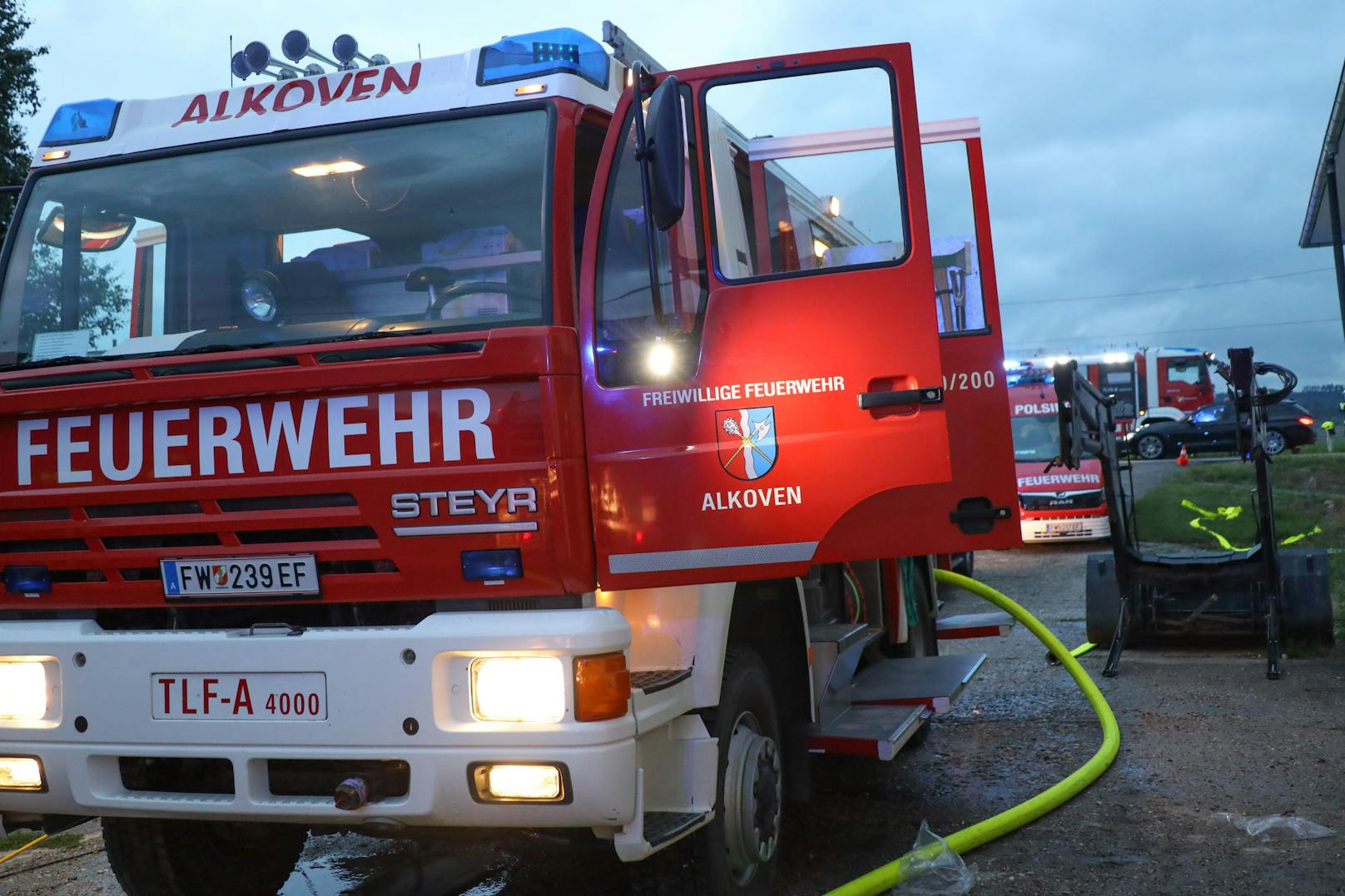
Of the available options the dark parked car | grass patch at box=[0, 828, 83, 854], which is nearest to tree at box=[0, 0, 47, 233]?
grass patch at box=[0, 828, 83, 854]

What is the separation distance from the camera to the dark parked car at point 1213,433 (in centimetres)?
3139

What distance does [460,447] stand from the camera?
3.52 m

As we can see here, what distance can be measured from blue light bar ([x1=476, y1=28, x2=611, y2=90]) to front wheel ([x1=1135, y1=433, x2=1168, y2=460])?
33.4m

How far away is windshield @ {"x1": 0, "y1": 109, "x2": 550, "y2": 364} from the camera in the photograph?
3.74m

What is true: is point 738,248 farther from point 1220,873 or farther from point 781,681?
point 1220,873

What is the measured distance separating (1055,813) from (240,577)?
364cm

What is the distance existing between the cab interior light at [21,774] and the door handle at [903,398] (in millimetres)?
2687

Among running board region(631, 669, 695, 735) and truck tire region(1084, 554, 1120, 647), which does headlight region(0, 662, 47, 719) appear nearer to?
running board region(631, 669, 695, 735)

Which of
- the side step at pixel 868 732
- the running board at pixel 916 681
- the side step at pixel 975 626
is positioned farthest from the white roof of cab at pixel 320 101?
the side step at pixel 975 626

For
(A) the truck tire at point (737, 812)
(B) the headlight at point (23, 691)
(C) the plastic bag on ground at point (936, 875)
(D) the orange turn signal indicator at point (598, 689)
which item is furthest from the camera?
(C) the plastic bag on ground at point (936, 875)

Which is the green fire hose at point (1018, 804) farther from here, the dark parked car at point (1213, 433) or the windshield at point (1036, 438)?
the dark parked car at point (1213, 433)

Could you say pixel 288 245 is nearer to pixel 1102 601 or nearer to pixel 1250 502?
pixel 1102 601

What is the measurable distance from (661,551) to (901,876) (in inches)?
66.2

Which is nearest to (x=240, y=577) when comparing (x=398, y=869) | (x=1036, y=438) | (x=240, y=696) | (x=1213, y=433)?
(x=240, y=696)
